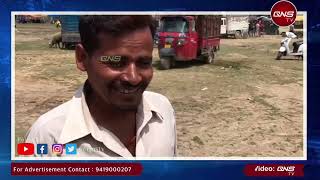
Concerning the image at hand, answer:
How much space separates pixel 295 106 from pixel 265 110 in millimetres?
209

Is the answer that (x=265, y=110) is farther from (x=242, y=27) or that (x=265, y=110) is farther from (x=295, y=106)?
(x=242, y=27)

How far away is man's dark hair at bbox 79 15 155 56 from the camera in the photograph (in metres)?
3.51

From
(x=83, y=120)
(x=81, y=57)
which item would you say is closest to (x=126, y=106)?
(x=83, y=120)

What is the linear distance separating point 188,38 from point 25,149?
1.38 meters

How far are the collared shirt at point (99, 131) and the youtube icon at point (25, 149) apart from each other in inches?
1.4

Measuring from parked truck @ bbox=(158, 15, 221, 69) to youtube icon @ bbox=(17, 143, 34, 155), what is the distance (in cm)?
107

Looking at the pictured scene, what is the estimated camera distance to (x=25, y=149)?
359 cm

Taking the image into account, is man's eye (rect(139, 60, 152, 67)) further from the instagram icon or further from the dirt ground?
the instagram icon

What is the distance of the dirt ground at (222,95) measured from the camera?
11.8 ft

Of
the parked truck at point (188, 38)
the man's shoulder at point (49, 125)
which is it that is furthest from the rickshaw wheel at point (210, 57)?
the man's shoulder at point (49, 125)

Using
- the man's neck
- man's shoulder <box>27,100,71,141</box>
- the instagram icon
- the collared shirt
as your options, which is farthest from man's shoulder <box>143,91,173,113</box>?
the instagram icon

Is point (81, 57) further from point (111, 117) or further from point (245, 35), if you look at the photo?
point (245, 35)

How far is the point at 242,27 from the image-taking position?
3584 millimetres

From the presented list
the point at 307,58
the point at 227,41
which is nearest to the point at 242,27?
the point at 227,41
